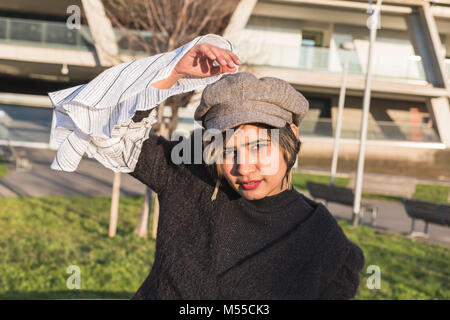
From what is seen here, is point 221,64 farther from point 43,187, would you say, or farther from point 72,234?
point 43,187

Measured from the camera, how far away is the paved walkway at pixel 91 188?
1115cm

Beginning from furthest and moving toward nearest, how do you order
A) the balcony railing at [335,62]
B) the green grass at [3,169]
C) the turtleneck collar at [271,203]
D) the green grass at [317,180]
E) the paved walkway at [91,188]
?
the balcony railing at [335,62], the green grass at [317,180], the green grass at [3,169], the paved walkway at [91,188], the turtleneck collar at [271,203]

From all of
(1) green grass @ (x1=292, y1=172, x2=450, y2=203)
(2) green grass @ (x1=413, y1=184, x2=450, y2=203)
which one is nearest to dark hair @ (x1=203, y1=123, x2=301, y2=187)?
(1) green grass @ (x1=292, y1=172, x2=450, y2=203)

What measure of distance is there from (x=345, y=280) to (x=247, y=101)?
1.78 ft

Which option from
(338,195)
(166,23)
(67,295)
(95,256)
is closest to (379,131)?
(338,195)

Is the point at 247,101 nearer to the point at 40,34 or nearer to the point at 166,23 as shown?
the point at 166,23

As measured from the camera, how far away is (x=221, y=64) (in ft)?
4.65

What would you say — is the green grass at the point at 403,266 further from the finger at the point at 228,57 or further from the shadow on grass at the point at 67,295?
the finger at the point at 228,57

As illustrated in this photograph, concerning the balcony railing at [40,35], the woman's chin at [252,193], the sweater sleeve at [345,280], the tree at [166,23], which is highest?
the balcony railing at [40,35]

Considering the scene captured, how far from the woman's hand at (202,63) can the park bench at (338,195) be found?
10.1 meters

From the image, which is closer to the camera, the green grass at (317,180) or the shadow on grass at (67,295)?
the shadow on grass at (67,295)

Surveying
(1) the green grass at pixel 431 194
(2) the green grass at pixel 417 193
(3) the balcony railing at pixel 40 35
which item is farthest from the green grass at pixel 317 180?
(3) the balcony railing at pixel 40 35

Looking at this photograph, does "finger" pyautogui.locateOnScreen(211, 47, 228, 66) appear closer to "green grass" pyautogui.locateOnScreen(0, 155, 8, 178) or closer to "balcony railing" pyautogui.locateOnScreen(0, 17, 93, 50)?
"green grass" pyautogui.locateOnScreen(0, 155, 8, 178)
